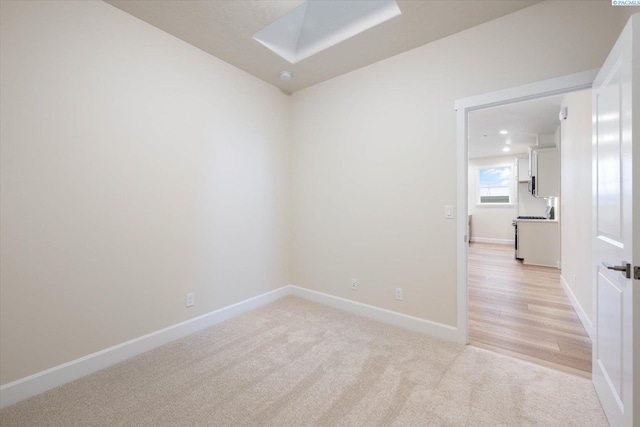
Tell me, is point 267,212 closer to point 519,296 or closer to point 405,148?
point 405,148

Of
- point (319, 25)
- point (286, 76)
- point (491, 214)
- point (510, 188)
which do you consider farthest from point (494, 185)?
point (319, 25)

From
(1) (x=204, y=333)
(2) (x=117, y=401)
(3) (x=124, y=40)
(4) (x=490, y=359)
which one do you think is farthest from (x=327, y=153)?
(2) (x=117, y=401)

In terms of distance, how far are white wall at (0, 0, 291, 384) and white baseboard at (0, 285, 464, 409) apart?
60 mm

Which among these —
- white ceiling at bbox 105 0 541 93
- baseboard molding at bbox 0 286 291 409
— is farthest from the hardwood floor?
white ceiling at bbox 105 0 541 93

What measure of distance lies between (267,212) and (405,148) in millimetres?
1805

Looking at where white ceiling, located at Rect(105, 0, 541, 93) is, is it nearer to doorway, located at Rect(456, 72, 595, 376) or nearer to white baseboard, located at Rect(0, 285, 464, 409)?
doorway, located at Rect(456, 72, 595, 376)

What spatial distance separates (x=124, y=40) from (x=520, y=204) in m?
8.91

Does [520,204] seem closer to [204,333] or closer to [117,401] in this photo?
[204,333]

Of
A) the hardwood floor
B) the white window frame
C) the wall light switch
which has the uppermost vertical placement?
the white window frame

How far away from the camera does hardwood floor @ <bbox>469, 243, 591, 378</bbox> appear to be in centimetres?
222

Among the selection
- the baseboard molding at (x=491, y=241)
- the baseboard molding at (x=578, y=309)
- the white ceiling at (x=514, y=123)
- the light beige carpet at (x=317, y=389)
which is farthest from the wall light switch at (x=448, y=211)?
the baseboard molding at (x=491, y=241)

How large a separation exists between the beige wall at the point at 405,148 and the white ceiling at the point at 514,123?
1979 millimetres

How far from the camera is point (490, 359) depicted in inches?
83.7

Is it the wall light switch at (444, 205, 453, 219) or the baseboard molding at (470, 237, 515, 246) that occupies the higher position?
the wall light switch at (444, 205, 453, 219)
